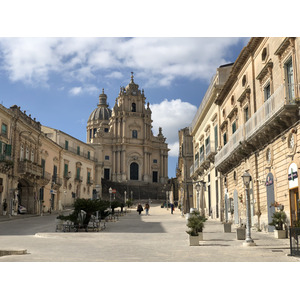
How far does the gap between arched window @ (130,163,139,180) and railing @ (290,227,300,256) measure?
68.2 meters

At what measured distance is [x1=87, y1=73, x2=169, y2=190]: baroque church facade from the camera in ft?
252

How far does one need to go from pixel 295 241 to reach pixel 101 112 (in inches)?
3563

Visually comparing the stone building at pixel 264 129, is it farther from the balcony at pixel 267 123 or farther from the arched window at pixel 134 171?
the arched window at pixel 134 171

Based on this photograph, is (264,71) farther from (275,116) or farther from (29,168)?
(29,168)

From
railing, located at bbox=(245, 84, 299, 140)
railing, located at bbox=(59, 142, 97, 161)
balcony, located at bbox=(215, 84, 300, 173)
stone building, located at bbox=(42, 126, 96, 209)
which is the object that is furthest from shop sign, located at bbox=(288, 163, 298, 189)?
railing, located at bbox=(59, 142, 97, 161)

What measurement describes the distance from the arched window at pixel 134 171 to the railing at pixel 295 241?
224ft

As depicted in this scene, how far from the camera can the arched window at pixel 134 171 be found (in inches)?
3061

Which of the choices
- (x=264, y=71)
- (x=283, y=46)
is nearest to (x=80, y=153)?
(x=264, y=71)

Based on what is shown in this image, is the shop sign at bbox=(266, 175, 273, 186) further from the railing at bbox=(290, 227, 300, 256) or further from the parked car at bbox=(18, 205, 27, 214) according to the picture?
the parked car at bbox=(18, 205, 27, 214)

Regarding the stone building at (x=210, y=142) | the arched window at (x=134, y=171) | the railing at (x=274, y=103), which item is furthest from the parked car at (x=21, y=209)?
the arched window at (x=134, y=171)

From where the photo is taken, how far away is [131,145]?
77875 mm
